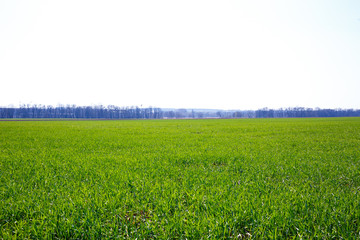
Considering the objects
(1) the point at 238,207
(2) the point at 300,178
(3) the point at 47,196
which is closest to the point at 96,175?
(3) the point at 47,196

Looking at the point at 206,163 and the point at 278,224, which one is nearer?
the point at 278,224

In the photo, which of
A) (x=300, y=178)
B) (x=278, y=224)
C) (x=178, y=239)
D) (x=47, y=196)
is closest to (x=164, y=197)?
(x=178, y=239)

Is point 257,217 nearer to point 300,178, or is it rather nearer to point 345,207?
point 345,207

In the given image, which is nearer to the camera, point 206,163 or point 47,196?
point 47,196

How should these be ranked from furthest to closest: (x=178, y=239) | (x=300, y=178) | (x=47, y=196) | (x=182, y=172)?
(x=182, y=172) < (x=300, y=178) < (x=47, y=196) < (x=178, y=239)

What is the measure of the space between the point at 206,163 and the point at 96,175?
417 centimetres

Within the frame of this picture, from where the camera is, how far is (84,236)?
3297 millimetres

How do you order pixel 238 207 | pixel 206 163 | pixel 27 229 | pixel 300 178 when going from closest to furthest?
pixel 27 229 → pixel 238 207 → pixel 300 178 → pixel 206 163

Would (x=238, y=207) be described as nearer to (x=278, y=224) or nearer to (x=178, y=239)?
(x=278, y=224)

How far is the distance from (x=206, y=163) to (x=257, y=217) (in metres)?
4.63

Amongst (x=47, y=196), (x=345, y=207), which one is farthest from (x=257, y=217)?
(x=47, y=196)

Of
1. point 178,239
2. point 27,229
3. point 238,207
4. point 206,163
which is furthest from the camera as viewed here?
point 206,163

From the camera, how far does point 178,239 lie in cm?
326

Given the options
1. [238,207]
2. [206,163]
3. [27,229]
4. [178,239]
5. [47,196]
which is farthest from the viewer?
[206,163]
